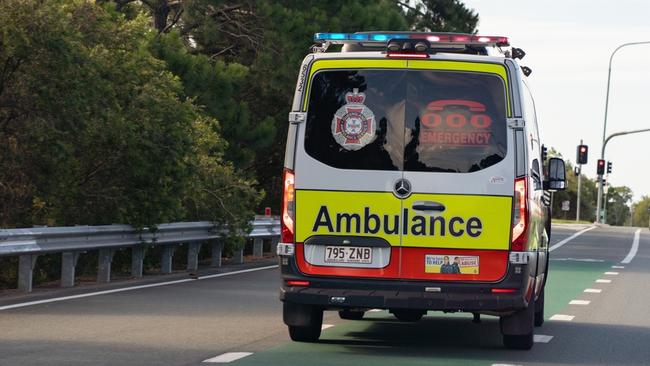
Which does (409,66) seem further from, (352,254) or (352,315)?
(352,315)

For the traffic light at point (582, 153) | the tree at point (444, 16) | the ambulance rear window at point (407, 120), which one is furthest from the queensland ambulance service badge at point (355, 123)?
the traffic light at point (582, 153)

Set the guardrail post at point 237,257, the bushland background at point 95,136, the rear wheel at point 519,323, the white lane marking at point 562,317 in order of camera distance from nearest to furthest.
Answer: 1. the rear wheel at point 519,323
2. the white lane marking at point 562,317
3. the bushland background at point 95,136
4. the guardrail post at point 237,257

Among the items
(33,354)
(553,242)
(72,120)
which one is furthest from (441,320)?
(553,242)

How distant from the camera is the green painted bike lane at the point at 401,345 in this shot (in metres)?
11.5

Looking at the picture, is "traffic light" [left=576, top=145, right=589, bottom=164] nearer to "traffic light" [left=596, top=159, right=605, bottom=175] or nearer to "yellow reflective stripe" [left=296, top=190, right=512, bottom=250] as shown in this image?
"traffic light" [left=596, top=159, right=605, bottom=175]

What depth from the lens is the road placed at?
11469 mm

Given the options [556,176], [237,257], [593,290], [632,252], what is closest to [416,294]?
[556,176]

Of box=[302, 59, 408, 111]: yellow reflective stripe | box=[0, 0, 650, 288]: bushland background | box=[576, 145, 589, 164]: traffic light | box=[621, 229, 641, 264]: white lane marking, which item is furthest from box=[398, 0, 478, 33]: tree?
box=[302, 59, 408, 111]: yellow reflective stripe

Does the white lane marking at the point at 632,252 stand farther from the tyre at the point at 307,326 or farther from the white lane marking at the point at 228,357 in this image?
the white lane marking at the point at 228,357

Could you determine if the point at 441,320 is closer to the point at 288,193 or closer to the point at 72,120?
the point at 288,193

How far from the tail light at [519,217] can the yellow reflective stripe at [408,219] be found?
0.17 feet

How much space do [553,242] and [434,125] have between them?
32.7m

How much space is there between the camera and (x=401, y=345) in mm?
12797

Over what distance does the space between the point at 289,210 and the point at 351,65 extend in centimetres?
125
